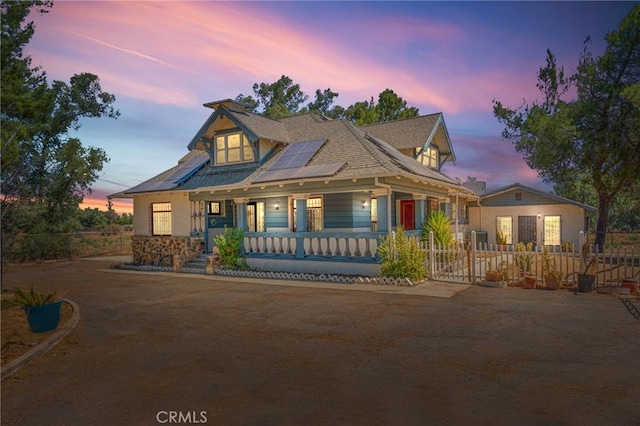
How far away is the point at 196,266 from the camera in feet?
65.0

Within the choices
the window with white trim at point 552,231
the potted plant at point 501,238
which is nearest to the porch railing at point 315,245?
the potted plant at point 501,238

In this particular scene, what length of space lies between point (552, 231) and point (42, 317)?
2699 centimetres

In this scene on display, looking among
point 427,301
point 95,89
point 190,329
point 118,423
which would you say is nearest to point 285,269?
point 427,301

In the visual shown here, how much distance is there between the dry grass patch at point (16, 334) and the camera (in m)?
7.12

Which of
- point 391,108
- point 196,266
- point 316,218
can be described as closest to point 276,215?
point 316,218

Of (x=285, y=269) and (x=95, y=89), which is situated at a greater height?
(x=95, y=89)

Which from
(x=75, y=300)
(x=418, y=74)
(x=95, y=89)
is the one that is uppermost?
(x=95, y=89)

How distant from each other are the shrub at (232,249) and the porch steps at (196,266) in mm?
1372

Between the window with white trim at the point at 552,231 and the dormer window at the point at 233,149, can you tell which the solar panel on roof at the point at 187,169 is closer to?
the dormer window at the point at 233,149

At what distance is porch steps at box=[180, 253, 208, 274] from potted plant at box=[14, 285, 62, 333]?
1034 cm

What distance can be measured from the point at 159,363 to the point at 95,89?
28.8 meters

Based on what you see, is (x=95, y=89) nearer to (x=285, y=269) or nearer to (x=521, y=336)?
(x=285, y=269)

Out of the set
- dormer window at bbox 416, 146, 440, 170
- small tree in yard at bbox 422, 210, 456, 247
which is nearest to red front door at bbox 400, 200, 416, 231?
dormer window at bbox 416, 146, 440, 170

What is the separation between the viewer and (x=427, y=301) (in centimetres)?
1103
